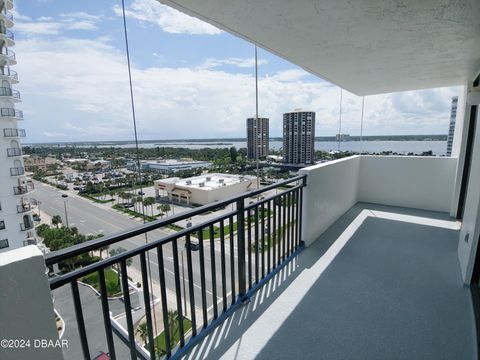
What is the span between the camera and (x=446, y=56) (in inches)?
112

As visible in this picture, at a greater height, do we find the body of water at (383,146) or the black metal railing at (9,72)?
the black metal railing at (9,72)

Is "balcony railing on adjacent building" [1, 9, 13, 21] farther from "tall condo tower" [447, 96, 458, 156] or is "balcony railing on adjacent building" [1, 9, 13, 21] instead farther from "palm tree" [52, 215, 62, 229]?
"tall condo tower" [447, 96, 458, 156]

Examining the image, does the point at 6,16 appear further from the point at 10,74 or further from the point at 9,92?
the point at 9,92

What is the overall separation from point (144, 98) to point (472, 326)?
10.4ft

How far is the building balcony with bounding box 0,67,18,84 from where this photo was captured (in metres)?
1.48

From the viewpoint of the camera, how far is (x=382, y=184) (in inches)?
197

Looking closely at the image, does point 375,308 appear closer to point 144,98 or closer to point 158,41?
point 144,98

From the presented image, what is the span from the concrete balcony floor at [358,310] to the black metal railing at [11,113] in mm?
1932

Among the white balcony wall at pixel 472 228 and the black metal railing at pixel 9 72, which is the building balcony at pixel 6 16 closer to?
the black metal railing at pixel 9 72

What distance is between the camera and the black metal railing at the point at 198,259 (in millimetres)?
1091

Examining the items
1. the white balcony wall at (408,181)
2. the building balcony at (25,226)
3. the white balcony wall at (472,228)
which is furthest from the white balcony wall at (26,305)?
the white balcony wall at (408,181)

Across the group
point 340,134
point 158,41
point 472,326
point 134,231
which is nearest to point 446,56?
point 340,134

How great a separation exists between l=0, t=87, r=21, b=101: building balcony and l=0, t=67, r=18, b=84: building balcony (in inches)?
2.6

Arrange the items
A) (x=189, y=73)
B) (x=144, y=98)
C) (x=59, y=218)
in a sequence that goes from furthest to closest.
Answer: (x=59, y=218)
(x=189, y=73)
(x=144, y=98)
